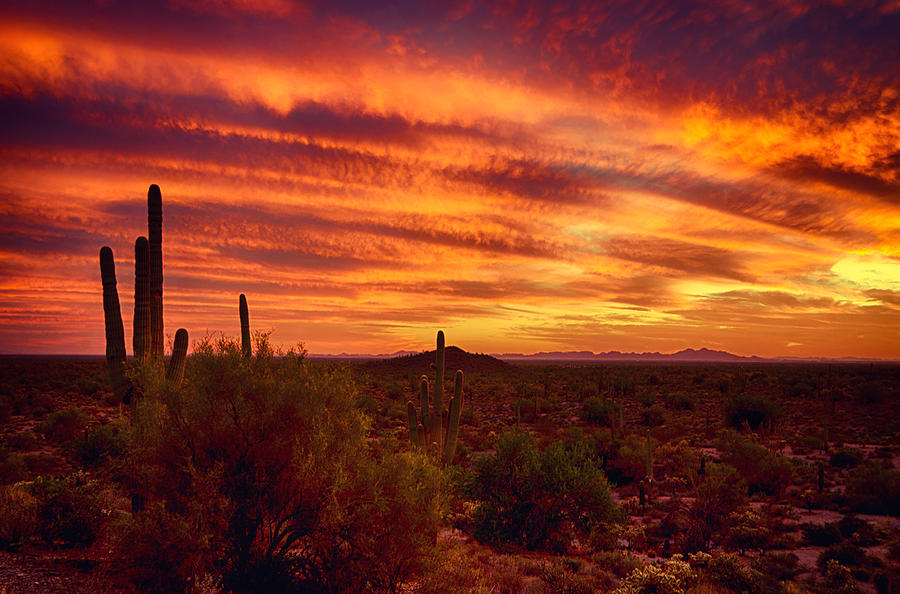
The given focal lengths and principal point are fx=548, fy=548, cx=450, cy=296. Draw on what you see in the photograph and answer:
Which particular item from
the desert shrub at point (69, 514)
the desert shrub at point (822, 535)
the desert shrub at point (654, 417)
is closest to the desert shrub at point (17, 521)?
the desert shrub at point (69, 514)

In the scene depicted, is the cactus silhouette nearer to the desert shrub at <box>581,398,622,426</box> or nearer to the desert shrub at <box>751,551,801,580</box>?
the desert shrub at <box>751,551,801,580</box>

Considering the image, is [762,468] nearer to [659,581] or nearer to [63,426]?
[659,581]

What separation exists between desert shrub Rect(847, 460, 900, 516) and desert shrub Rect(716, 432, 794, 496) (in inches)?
80.6

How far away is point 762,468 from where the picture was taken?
69.6ft

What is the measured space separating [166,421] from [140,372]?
1.43 metres

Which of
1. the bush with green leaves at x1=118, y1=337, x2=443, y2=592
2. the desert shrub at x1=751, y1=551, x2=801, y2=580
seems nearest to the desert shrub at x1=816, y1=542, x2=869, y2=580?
the desert shrub at x1=751, y1=551, x2=801, y2=580

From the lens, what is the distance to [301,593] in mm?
8398

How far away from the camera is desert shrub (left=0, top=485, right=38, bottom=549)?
10781 mm

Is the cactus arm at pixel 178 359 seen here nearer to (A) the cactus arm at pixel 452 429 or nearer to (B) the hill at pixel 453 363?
(A) the cactus arm at pixel 452 429

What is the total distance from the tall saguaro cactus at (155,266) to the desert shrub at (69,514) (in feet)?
12.4

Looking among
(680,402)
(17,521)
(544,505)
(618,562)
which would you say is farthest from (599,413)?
(17,521)

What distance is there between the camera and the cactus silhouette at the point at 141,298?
36.3 feet

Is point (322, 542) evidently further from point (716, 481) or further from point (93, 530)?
point (716, 481)

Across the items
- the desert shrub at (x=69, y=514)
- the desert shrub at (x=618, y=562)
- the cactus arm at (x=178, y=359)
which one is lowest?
the desert shrub at (x=618, y=562)
